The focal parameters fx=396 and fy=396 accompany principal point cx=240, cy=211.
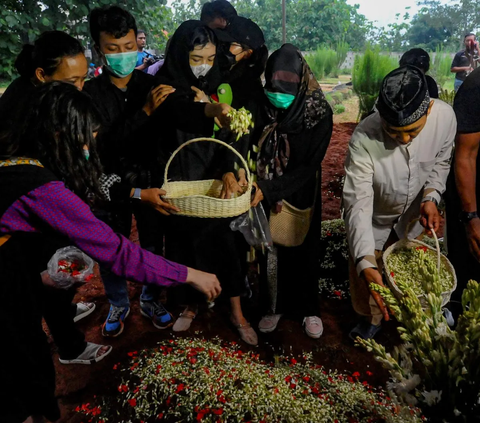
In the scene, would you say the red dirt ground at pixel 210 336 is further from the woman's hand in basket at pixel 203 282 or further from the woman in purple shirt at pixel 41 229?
the woman's hand in basket at pixel 203 282

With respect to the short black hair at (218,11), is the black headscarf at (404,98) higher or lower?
lower

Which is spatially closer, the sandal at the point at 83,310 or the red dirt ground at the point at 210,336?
the red dirt ground at the point at 210,336

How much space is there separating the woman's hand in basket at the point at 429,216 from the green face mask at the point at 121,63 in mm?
1903

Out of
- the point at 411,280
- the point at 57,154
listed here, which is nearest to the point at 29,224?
the point at 57,154

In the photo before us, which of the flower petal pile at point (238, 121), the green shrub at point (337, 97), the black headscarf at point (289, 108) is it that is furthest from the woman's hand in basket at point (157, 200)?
the green shrub at point (337, 97)

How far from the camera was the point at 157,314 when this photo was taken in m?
2.88

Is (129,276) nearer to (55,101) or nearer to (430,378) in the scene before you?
(55,101)

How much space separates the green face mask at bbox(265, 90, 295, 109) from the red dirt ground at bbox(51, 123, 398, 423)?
4.94 feet

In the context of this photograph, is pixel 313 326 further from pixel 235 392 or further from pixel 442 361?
pixel 442 361

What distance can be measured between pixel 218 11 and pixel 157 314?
8.80 feet

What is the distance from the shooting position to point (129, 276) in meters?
1.50

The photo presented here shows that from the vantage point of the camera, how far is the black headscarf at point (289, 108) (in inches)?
90.2

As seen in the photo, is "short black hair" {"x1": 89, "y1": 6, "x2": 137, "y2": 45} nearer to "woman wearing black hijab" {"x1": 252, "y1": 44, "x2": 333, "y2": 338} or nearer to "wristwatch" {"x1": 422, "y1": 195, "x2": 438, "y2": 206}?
"woman wearing black hijab" {"x1": 252, "y1": 44, "x2": 333, "y2": 338}

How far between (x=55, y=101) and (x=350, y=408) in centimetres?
193
